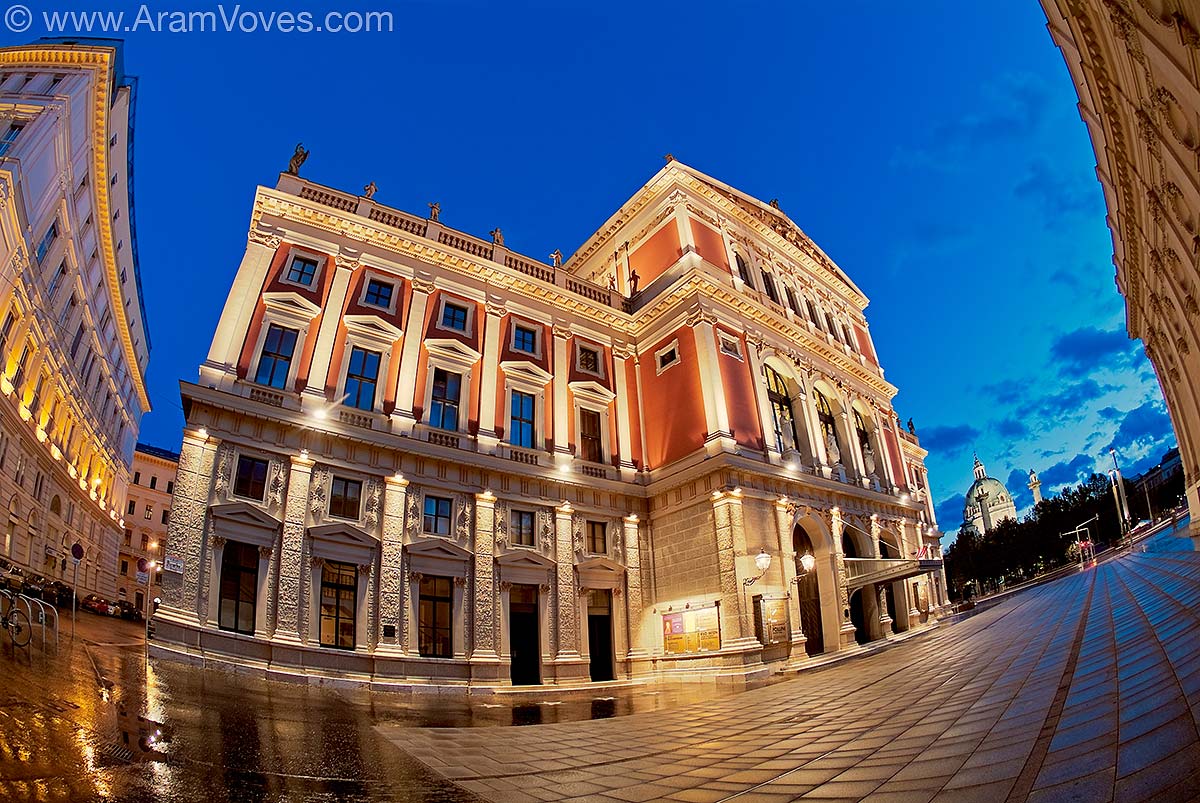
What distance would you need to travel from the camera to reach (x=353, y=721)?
902 cm

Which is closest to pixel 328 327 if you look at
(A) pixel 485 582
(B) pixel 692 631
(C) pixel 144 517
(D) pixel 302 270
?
(D) pixel 302 270

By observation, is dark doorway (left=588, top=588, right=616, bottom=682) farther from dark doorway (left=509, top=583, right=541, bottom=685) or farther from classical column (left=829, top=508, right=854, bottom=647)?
classical column (left=829, top=508, right=854, bottom=647)

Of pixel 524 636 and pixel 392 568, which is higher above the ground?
pixel 392 568

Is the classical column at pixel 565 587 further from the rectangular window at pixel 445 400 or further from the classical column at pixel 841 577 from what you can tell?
the classical column at pixel 841 577

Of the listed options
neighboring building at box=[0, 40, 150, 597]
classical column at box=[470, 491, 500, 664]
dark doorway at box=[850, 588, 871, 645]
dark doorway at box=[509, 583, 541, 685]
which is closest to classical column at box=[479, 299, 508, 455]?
classical column at box=[470, 491, 500, 664]

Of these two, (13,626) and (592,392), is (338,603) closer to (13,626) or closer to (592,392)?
(13,626)

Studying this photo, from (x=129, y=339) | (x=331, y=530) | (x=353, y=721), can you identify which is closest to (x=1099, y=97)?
(x=353, y=721)

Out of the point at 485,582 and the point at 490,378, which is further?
the point at 490,378

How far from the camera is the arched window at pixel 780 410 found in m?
26.7

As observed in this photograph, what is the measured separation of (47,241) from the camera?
32.5 meters

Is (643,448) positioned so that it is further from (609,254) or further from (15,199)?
(15,199)

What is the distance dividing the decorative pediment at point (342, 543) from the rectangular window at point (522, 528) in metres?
4.79

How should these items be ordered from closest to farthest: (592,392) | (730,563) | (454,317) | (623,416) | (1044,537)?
(730,563) → (454,317) → (592,392) → (623,416) → (1044,537)

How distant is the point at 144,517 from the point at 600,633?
63131mm
